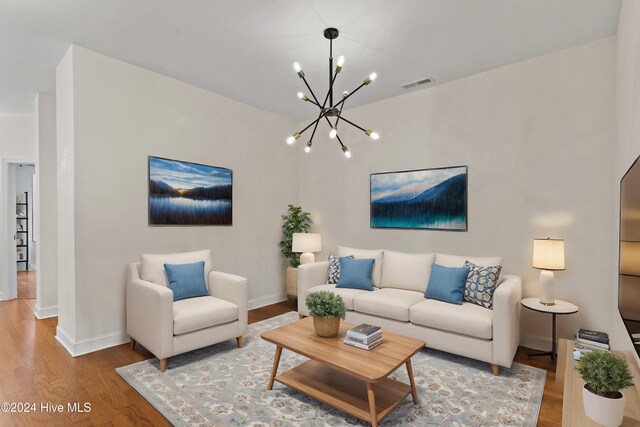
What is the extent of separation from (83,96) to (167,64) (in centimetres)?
87

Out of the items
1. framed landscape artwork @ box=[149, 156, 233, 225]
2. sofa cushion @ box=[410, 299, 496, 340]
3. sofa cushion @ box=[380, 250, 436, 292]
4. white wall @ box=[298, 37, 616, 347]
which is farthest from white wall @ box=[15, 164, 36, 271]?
sofa cushion @ box=[410, 299, 496, 340]

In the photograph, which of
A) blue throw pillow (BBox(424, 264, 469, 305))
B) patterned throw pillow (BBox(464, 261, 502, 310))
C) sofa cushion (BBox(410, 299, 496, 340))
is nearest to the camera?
sofa cushion (BBox(410, 299, 496, 340))

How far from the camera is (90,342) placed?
10.8 ft

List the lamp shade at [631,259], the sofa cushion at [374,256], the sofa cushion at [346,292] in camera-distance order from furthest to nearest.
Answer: the sofa cushion at [374,256]
the sofa cushion at [346,292]
the lamp shade at [631,259]

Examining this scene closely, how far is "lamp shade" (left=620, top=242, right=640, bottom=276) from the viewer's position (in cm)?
152

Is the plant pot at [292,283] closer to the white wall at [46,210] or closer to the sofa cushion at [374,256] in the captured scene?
the sofa cushion at [374,256]

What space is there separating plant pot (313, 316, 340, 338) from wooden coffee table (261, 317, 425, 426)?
0.04 m

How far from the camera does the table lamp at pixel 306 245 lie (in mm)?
4777

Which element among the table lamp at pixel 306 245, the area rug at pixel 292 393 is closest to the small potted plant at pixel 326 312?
the area rug at pixel 292 393

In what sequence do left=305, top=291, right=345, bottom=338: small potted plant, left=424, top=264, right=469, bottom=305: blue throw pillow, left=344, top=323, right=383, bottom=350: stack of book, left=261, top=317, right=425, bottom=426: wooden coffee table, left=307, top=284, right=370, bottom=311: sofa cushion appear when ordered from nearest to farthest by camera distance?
left=261, top=317, right=425, bottom=426: wooden coffee table → left=344, top=323, right=383, bottom=350: stack of book → left=305, top=291, right=345, bottom=338: small potted plant → left=424, top=264, right=469, bottom=305: blue throw pillow → left=307, top=284, right=370, bottom=311: sofa cushion

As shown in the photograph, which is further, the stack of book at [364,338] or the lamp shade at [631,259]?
the stack of book at [364,338]

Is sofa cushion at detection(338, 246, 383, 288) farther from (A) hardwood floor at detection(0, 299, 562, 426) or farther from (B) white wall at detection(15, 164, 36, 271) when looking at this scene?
(B) white wall at detection(15, 164, 36, 271)

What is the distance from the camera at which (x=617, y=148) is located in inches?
112

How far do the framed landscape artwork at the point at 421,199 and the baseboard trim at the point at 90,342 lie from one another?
3274 mm
